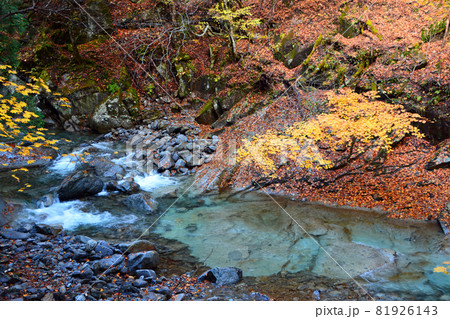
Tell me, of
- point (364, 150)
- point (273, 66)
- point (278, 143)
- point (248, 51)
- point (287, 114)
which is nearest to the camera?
point (364, 150)

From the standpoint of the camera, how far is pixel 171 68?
15.3 m

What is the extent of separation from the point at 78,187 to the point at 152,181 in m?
2.50

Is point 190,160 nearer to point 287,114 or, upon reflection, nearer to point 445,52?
point 287,114

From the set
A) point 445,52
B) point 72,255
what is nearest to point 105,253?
point 72,255

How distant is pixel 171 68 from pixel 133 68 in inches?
95.8

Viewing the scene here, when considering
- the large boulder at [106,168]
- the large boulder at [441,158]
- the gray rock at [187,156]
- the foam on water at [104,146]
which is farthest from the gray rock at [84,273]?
the large boulder at [441,158]

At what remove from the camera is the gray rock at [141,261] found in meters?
4.74

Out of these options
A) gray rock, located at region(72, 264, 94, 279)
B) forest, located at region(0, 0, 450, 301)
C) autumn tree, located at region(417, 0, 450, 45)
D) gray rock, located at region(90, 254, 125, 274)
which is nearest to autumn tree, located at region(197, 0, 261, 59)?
forest, located at region(0, 0, 450, 301)

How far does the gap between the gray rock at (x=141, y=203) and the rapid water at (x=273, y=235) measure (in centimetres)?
25

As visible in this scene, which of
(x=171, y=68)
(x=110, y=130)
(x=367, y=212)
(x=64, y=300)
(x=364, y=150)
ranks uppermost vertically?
(x=171, y=68)

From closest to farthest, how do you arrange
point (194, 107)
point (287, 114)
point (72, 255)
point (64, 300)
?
point (64, 300)
point (72, 255)
point (287, 114)
point (194, 107)

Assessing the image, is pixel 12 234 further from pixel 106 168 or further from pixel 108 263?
pixel 106 168

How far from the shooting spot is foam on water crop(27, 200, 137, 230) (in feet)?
22.3

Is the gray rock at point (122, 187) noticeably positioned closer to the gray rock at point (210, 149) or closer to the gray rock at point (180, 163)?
the gray rock at point (180, 163)
